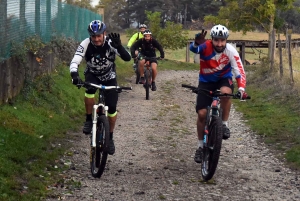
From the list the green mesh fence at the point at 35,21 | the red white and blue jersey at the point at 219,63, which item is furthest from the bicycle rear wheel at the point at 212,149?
the green mesh fence at the point at 35,21

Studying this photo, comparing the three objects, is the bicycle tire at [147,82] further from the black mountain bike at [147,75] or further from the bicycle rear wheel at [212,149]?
the bicycle rear wheel at [212,149]

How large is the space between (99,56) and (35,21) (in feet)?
20.9

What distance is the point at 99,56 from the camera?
8.02m

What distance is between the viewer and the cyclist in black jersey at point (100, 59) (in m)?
7.76

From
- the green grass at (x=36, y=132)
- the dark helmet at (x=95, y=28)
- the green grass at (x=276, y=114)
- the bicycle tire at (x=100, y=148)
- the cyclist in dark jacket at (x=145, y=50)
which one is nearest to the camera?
the green grass at (x=36, y=132)

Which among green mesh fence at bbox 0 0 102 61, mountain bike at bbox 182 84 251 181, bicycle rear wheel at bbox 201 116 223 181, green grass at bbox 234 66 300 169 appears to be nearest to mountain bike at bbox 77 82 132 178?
mountain bike at bbox 182 84 251 181

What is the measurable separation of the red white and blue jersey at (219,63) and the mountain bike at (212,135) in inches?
14.5

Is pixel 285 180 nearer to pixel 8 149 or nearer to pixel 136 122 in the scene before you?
pixel 8 149

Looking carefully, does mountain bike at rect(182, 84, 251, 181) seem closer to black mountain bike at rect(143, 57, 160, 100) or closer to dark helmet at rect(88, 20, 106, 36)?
dark helmet at rect(88, 20, 106, 36)

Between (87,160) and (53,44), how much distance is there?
745cm

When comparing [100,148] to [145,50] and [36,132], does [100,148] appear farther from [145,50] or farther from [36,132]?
[145,50]

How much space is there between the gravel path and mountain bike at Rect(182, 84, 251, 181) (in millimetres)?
218

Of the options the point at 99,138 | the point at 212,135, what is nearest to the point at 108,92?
the point at 99,138

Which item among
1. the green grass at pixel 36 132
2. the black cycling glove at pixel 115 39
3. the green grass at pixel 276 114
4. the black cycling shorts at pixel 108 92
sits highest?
the black cycling glove at pixel 115 39
